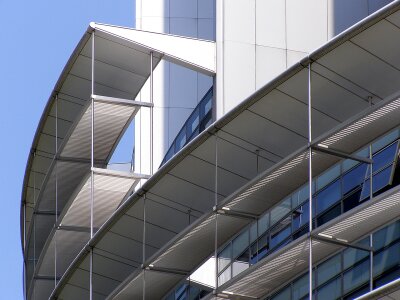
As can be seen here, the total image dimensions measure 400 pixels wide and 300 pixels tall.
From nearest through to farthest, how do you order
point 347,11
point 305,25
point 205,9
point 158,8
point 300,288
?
point 300,288 < point 305,25 < point 347,11 < point 205,9 < point 158,8

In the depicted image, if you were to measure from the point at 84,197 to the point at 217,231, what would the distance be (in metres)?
7.23

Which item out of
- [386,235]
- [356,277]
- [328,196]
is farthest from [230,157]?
[328,196]

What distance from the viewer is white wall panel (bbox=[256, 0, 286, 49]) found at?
33.3 meters

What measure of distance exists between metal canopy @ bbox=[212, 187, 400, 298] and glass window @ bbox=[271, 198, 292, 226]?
3588 millimetres

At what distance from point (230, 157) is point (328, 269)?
12.2ft

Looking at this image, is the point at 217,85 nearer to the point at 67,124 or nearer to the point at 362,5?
the point at 362,5

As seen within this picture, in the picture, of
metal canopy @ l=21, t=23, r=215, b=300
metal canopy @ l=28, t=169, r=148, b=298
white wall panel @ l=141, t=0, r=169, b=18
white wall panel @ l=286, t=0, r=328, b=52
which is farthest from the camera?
white wall panel @ l=141, t=0, r=169, b=18

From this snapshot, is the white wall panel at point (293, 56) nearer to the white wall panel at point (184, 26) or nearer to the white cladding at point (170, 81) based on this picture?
the white cladding at point (170, 81)

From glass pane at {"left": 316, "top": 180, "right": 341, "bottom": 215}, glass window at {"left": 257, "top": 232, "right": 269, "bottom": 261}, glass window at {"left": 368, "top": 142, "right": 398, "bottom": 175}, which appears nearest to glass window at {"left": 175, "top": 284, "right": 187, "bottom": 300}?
glass window at {"left": 257, "top": 232, "right": 269, "bottom": 261}

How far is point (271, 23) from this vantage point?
33500 mm

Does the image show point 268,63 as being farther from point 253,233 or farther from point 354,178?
point 354,178

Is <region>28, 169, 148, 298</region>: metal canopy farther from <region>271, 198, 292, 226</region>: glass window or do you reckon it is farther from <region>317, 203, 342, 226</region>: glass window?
<region>317, 203, 342, 226</region>: glass window

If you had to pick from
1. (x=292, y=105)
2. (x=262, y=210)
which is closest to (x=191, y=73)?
(x=262, y=210)

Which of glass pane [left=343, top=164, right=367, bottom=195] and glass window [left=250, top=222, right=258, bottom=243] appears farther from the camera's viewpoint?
glass window [left=250, top=222, right=258, bottom=243]
